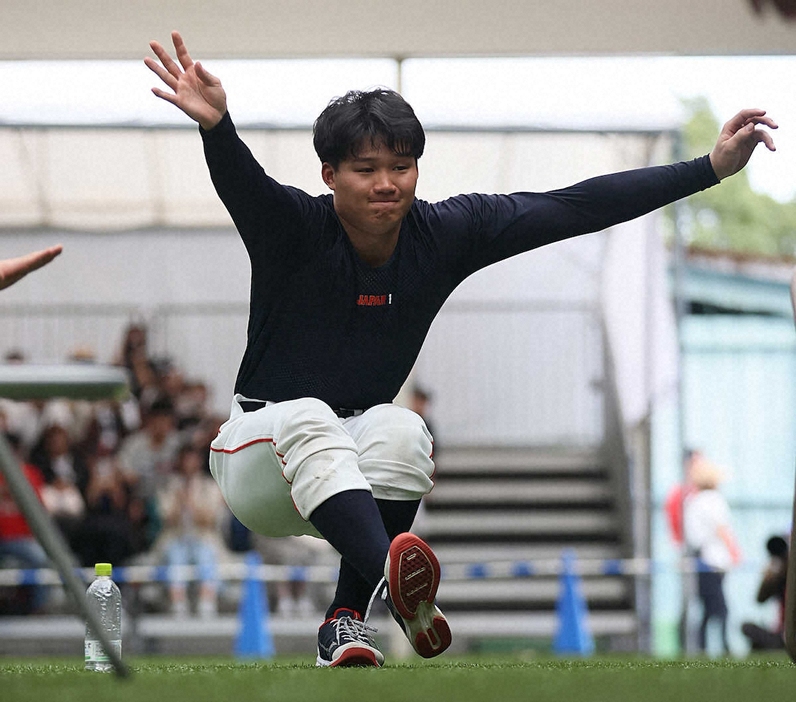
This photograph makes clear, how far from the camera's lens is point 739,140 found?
334 cm

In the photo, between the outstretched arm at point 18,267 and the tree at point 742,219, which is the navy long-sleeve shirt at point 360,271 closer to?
the outstretched arm at point 18,267

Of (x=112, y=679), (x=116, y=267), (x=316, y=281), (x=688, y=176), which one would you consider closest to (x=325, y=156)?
(x=316, y=281)

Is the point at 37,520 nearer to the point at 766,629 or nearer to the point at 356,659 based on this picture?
the point at 356,659

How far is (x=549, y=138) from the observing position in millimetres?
9742

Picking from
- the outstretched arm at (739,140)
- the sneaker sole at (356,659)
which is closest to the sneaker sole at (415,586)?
the sneaker sole at (356,659)

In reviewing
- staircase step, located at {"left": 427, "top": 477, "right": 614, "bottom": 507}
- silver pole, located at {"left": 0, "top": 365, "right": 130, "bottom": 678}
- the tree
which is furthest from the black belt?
the tree

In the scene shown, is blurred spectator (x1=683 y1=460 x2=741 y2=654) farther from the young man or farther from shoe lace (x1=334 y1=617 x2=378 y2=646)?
shoe lace (x1=334 y1=617 x2=378 y2=646)

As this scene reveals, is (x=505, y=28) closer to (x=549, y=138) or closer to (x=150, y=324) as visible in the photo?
(x=549, y=138)

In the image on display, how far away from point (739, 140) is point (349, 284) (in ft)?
3.31

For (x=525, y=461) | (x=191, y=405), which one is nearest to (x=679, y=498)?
(x=525, y=461)

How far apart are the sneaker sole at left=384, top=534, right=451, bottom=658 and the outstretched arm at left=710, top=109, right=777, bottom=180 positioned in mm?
1359

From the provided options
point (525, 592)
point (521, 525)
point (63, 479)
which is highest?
point (63, 479)

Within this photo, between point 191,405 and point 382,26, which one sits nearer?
point 382,26

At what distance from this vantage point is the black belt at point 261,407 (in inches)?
124
